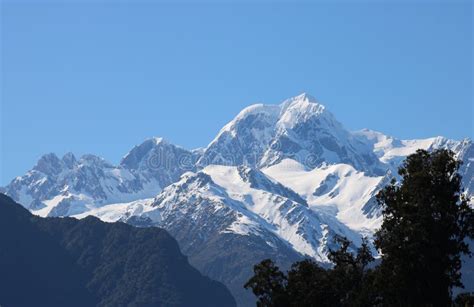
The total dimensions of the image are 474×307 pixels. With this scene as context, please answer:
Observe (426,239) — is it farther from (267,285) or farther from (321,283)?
(267,285)

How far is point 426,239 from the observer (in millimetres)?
110938

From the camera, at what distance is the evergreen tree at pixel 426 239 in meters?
112

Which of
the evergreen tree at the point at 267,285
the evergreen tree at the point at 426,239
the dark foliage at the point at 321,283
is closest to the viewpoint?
the evergreen tree at the point at 426,239

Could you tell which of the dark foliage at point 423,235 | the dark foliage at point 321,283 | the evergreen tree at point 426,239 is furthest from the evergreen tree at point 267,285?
the evergreen tree at point 426,239

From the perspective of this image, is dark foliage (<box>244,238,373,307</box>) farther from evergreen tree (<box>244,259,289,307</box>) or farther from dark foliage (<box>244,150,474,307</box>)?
dark foliage (<box>244,150,474,307</box>)

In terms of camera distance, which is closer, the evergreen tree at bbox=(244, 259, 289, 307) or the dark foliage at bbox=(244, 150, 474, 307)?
the dark foliage at bbox=(244, 150, 474, 307)

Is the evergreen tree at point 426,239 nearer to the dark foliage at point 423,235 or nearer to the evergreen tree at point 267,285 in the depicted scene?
the dark foliage at point 423,235

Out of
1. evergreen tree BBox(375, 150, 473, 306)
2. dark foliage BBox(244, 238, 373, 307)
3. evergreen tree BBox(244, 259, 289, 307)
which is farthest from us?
evergreen tree BBox(244, 259, 289, 307)

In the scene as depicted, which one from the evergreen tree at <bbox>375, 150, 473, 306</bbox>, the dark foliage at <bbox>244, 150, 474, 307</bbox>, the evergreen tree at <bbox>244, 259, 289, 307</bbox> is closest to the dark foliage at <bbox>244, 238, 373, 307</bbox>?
the evergreen tree at <bbox>244, 259, 289, 307</bbox>

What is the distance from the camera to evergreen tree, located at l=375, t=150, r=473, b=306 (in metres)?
112

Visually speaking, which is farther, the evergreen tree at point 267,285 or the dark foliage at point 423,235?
the evergreen tree at point 267,285

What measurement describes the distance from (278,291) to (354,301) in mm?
16382

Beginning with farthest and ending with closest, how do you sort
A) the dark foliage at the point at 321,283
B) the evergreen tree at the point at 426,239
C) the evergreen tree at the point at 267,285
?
1. the evergreen tree at the point at 267,285
2. the dark foliage at the point at 321,283
3. the evergreen tree at the point at 426,239

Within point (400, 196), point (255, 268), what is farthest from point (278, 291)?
point (400, 196)
